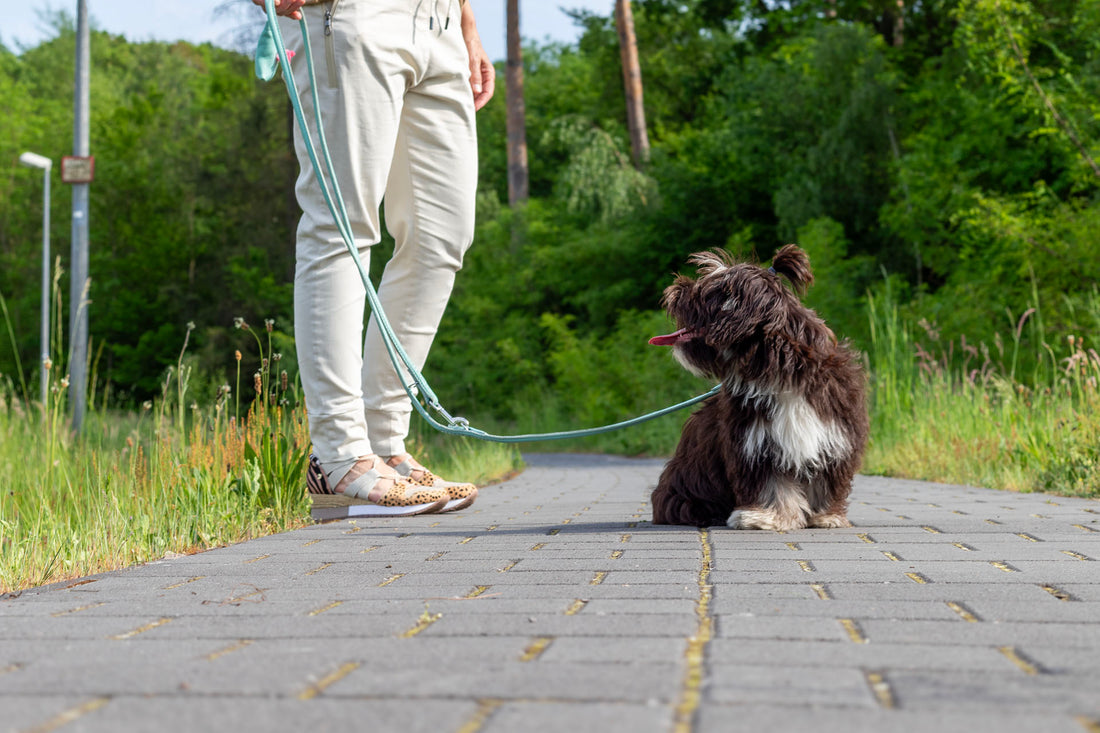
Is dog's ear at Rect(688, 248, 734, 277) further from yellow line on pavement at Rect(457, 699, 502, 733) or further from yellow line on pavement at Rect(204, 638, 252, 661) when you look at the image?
yellow line on pavement at Rect(457, 699, 502, 733)

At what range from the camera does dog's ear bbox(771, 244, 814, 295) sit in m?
4.58

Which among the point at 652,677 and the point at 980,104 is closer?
the point at 652,677

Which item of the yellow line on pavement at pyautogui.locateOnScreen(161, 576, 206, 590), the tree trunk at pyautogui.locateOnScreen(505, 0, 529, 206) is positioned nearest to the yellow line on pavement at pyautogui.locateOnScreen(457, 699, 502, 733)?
the yellow line on pavement at pyautogui.locateOnScreen(161, 576, 206, 590)

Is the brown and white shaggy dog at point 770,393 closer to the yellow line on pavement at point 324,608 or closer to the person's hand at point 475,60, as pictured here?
the person's hand at point 475,60

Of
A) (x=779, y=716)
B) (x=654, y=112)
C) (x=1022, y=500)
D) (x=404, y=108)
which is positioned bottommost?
(x=1022, y=500)

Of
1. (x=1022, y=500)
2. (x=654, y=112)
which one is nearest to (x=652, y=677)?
(x=1022, y=500)

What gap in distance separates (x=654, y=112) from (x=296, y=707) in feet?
113

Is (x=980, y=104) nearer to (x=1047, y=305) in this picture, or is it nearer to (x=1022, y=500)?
(x=1047, y=305)

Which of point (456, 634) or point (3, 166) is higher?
point (3, 166)

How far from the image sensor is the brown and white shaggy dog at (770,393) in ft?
14.0

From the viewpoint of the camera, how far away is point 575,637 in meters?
2.28

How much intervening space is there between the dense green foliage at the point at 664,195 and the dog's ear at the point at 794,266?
6.69 meters

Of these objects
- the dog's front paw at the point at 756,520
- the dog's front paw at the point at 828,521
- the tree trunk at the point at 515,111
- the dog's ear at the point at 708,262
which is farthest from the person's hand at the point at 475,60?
the tree trunk at the point at 515,111

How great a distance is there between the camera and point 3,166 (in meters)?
45.4
